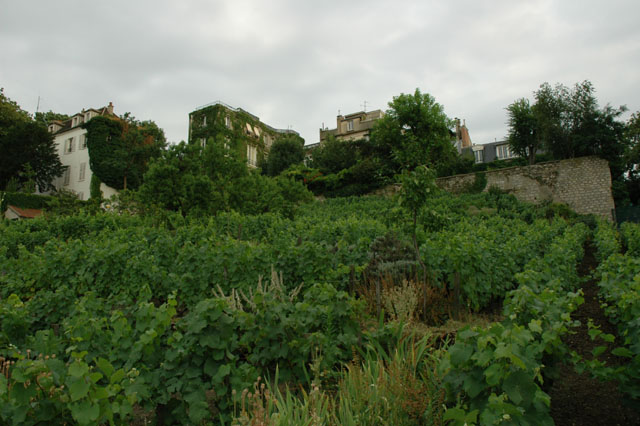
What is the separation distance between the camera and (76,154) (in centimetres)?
3378

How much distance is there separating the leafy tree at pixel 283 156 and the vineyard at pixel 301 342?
97.5ft

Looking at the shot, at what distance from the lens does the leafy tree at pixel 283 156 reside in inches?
1390

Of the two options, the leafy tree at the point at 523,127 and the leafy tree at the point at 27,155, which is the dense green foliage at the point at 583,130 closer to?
the leafy tree at the point at 523,127

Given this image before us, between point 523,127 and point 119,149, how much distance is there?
3036 centimetres

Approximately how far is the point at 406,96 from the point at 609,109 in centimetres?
1272

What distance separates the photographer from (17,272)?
5855 millimetres

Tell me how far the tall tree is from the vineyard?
31242 millimetres

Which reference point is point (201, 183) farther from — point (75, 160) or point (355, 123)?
point (355, 123)

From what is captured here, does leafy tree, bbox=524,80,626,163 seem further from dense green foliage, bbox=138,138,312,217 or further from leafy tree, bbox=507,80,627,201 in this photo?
dense green foliage, bbox=138,138,312,217

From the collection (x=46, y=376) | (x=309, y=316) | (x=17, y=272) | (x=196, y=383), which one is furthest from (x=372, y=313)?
(x=17, y=272)

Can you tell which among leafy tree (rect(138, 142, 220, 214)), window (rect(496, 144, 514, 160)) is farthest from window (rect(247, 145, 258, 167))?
leafy tree (rect(138, 142, 220, 214))

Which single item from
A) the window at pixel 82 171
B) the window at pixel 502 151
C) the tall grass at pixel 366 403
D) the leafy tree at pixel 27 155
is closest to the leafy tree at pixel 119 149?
the window at pixel 82 171

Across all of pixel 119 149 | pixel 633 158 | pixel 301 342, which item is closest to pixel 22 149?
pixel 119 149

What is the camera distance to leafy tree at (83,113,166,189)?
99.6 ft
